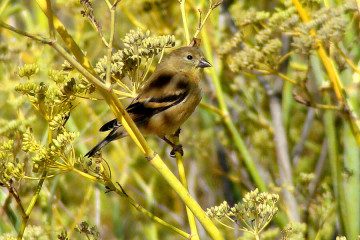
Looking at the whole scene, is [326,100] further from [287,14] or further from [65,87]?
[65,87]

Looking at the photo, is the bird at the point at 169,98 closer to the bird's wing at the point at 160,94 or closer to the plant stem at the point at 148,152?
the bird's wing at the point at 160,94

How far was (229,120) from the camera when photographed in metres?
3.12

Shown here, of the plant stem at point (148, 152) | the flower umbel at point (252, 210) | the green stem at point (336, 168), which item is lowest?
the green stem at point (336, 168)

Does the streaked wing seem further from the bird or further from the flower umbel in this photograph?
the flower umbel

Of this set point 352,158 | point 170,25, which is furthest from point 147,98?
point 352,158

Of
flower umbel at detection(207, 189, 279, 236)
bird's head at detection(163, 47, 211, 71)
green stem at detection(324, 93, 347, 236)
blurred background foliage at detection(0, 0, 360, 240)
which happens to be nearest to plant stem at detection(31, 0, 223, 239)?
flower umbel at detection(207, 189, 279, 236)

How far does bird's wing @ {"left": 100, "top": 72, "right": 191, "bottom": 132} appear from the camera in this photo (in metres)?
3.29

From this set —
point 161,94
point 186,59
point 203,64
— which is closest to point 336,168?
point 203,64

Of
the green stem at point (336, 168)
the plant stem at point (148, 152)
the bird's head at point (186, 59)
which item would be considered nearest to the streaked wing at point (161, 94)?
the bird's head at point (186, 59)

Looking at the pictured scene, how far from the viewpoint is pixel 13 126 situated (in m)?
2.36

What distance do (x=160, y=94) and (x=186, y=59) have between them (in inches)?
18.7

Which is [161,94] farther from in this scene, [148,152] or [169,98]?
[148,152]

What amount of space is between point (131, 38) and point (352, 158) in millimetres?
1629

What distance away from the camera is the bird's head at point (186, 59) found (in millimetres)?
3614
